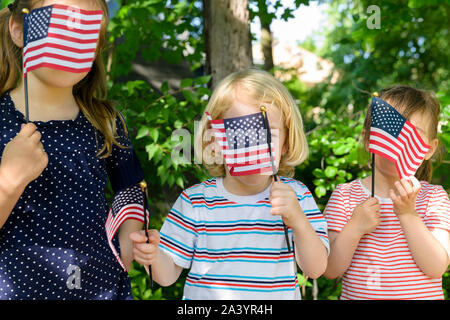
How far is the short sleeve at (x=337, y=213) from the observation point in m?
2.28

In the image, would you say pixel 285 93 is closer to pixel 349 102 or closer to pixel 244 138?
pixel 244 138

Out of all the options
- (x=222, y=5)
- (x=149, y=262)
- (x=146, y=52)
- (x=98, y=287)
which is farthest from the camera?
(x=146, y=52)

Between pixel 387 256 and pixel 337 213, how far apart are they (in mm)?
285

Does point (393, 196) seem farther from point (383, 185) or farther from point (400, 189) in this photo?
point (383, 185)

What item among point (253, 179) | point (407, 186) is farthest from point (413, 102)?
point (253, 179)

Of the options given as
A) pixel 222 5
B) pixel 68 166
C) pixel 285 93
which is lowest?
pixel 68 166

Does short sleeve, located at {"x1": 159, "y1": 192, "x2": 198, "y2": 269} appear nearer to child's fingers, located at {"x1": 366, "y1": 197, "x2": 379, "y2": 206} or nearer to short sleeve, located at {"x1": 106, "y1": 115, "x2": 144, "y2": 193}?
short sleeve, located at {"x1": 106, "y1": 115, "x2": 144, "y2": 193}

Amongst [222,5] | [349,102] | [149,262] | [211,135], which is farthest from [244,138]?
[349,102]

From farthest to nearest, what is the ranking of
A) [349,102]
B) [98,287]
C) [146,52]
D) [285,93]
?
[349,102] < [146,52] < [285,93] < [98,287]

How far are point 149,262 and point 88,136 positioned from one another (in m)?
0.57

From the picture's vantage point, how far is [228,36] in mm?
3455

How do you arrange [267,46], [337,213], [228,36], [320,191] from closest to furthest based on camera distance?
[337,213] → [320,191] → [228,36] → [267,46]

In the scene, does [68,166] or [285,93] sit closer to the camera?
[68,166]
